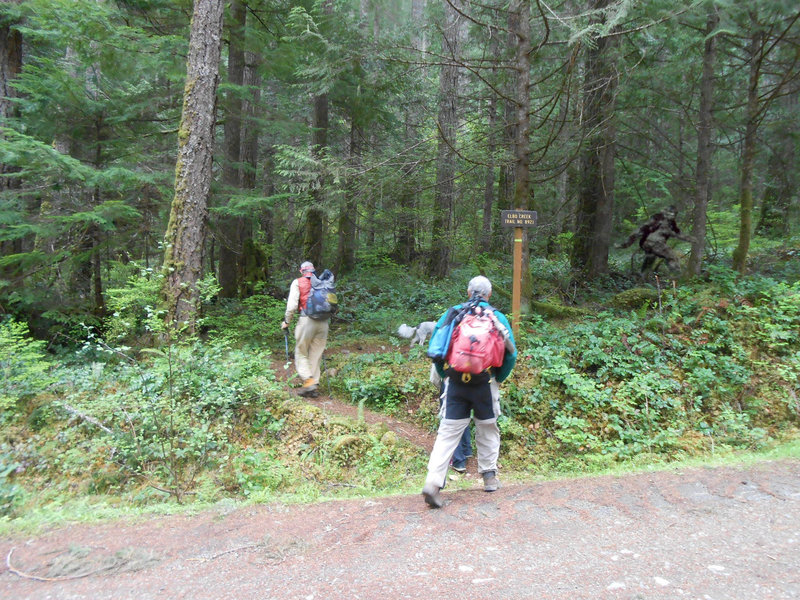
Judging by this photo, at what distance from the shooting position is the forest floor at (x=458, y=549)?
9.11 feet

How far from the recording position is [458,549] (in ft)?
10.6

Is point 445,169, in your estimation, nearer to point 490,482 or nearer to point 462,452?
point 462,452

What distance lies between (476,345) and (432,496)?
134 cm

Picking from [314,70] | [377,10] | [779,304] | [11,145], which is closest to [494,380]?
[779,304]

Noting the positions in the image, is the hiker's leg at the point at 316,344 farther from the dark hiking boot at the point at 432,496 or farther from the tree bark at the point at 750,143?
the tree bark at the point at 750,143

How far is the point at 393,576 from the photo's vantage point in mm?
2928

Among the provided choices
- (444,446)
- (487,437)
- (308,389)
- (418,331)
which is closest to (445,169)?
(418,331)

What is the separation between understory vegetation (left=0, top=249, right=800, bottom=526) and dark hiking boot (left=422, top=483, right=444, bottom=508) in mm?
839

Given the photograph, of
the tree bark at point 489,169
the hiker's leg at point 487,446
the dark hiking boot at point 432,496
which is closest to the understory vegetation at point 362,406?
the dark hiking boot at point 432,496

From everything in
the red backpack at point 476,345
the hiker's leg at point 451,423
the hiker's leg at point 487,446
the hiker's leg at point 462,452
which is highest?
the red backpack at point 476,345

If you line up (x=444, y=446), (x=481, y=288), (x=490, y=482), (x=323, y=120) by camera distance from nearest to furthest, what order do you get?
1. (x=444, y=446)
2. (x=481, y=288)
3. (x=490, y=482)
4. (x=323, y=120)

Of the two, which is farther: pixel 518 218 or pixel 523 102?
pixel 523 102

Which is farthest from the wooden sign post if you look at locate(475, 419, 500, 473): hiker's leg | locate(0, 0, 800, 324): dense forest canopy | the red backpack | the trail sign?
the red backpack

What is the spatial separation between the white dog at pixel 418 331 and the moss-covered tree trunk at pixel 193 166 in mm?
4136
